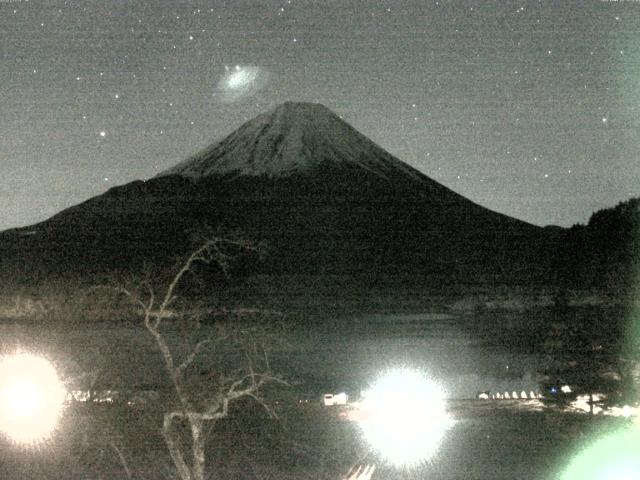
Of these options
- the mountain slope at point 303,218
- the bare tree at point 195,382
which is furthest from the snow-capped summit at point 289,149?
the bare tree at point 195,382

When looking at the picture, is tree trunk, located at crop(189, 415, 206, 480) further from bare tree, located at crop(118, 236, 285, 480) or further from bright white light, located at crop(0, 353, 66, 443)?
bright white light, located at crop(0, 353, 66, 443)

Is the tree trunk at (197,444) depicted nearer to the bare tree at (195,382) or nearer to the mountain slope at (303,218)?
the bare tree at (195,382)

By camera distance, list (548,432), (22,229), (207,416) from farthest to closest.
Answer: (22,229), (548,432), (207,416)

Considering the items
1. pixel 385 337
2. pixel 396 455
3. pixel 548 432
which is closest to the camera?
pixel 396 455

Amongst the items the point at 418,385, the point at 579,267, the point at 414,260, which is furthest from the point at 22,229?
the point at 418,385

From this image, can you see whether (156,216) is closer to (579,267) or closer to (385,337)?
(579,267)

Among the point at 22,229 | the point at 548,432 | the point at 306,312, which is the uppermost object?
the point at 22,229

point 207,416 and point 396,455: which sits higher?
point 396,455
